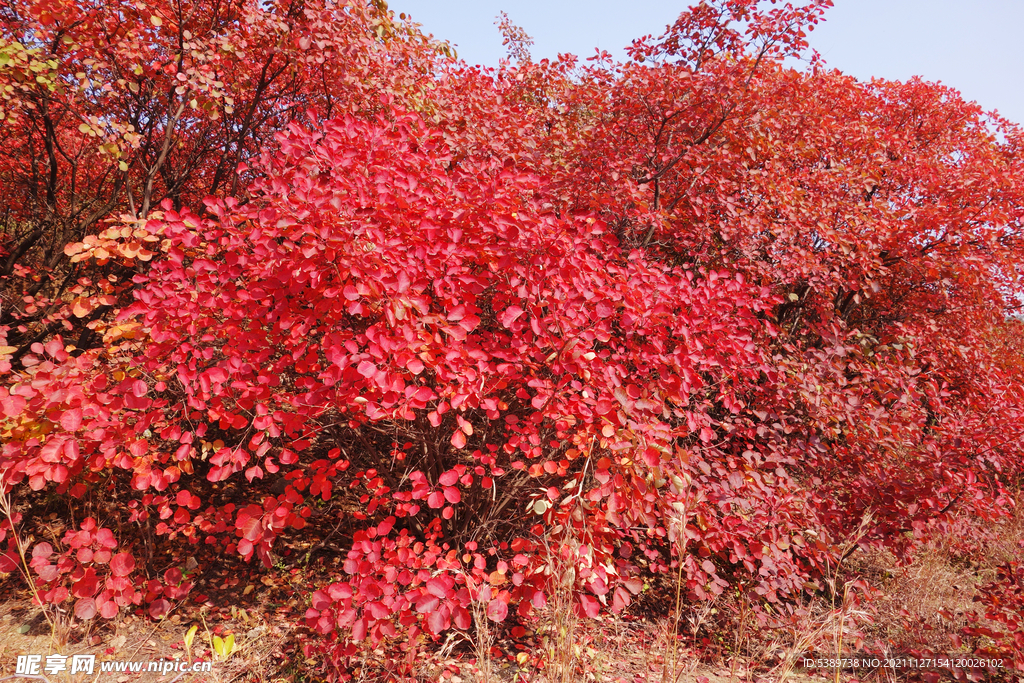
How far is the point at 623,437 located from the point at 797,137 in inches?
240

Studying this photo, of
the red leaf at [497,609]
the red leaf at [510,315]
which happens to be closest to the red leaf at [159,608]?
the red leaf at [497,609]

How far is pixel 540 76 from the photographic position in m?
8.08

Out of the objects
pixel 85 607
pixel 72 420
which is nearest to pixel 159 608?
pixel 85 607

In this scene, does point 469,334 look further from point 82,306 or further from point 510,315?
point 82,306

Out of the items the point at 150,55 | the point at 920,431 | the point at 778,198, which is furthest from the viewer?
the point at 778,198

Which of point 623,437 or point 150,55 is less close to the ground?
point 150,55

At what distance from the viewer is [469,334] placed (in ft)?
9.14

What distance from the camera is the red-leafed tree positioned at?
2424 mm

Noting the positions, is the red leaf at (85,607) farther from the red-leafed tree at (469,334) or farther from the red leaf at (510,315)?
the red leaf at (510,315)

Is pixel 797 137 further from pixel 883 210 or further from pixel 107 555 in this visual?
pixel 107 555

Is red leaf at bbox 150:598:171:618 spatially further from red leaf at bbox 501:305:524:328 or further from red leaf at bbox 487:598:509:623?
red leaf at bbox 501:305:524:328

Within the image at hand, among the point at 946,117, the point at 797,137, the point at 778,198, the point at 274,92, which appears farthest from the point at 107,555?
the point at 946,117

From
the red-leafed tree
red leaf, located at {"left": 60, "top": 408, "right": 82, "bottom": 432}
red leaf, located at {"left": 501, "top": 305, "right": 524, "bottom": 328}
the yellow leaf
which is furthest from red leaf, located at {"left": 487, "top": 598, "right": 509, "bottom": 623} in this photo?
the yellow leaf

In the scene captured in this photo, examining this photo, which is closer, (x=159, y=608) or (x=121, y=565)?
(x=121, y=565)
